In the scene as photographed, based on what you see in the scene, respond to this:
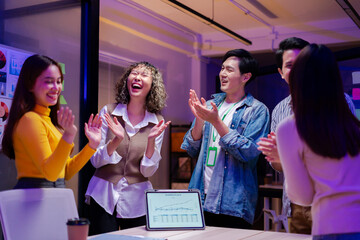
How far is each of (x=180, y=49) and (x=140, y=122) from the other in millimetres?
4477

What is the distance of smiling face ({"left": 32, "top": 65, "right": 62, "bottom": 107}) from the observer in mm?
1972

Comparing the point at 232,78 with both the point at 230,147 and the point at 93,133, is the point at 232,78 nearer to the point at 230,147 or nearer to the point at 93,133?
the point at 230,147

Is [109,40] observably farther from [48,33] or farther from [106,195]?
[106,195]

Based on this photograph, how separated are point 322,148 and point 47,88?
1.28m

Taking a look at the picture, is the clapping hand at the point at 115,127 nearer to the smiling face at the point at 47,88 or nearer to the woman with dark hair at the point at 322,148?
the smiling face at the point at 47,88

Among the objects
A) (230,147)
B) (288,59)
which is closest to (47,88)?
(230,147)

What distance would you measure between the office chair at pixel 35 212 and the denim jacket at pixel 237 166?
39.6 inches

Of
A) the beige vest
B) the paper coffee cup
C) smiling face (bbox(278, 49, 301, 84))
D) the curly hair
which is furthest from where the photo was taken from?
the curly hair

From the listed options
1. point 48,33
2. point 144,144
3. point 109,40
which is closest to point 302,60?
point 144,144

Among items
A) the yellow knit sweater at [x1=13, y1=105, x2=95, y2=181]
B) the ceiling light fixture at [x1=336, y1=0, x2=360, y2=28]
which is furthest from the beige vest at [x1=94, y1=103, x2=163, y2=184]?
the ceiling light fixture at [x1=336, y1=0, x2=360, y2=28]

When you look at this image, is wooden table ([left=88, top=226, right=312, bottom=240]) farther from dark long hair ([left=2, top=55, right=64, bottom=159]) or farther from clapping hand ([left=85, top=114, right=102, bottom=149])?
dark long hair ([left=2, top=55, right=64, bottom=159])

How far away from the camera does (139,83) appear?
2865 millimetres

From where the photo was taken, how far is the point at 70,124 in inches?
71.2

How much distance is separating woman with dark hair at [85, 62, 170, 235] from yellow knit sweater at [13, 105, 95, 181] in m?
0.68
